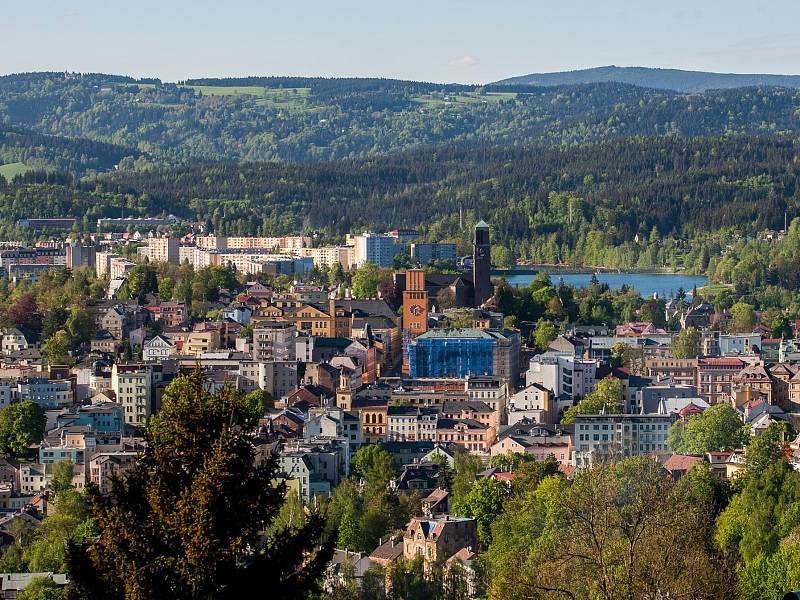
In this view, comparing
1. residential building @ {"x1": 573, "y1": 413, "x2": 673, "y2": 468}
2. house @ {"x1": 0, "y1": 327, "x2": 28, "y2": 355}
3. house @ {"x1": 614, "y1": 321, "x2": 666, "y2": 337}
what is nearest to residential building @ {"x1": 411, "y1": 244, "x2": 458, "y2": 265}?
house @ {"x1": 614, "y1": 321, "x2": 666, "y2": 337}

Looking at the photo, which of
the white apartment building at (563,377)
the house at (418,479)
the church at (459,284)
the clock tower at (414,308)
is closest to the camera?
the house at (418,479)

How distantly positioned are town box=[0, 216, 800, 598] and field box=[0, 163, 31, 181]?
232 feet

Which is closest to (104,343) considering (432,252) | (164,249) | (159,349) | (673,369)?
(159,349)

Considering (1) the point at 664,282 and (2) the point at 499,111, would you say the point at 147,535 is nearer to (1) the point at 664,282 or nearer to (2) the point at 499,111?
(1) the point at 664,282

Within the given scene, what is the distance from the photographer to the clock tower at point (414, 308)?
51.8 m

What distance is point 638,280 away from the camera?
8769 cm

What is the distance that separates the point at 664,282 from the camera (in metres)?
85.8

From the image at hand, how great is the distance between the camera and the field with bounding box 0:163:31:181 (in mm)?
135000

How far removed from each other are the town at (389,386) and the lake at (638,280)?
14.2 m

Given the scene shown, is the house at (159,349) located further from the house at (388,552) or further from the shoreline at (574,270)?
the shoreline at (574,270)

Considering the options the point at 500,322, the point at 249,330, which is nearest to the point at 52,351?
the point at 249,330

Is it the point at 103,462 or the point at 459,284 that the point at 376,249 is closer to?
the point at 459,284

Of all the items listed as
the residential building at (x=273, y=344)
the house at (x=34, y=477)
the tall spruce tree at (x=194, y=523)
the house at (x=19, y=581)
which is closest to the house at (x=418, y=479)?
the house at (x=34, y=477)

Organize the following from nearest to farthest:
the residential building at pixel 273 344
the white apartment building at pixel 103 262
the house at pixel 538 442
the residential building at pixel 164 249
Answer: the house at pixel 538 442 < the residential building at pixel 273 344 < the white apartment building at pixel 103 262 < the residential building at pixel 164 249
